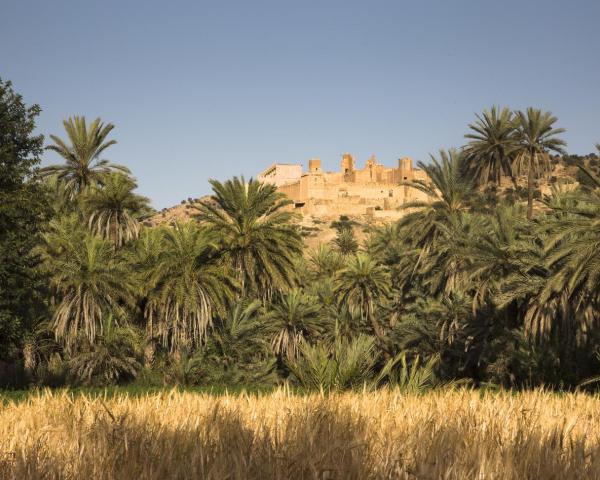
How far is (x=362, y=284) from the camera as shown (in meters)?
30.4

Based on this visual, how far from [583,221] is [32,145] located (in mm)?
14586

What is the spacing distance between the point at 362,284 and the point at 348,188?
67.3 meters

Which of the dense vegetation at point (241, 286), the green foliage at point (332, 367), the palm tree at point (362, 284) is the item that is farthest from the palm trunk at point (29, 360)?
the green foliage at point (332, 367)

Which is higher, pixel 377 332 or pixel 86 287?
pixel 86 287

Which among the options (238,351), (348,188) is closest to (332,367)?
(238,351)

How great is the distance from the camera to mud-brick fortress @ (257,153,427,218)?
9250 centimetres

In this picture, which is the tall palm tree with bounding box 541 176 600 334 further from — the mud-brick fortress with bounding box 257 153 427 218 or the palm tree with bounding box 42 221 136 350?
the mud-brick fortress with bounding box 257 153 427 218

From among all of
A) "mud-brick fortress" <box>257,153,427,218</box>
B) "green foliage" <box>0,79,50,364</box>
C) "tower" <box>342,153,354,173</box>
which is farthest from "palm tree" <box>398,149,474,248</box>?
"tower" <box>342,153,354,173</box>

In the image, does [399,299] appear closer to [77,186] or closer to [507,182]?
[77,186]

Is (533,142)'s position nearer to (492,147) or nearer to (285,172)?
(492,147)

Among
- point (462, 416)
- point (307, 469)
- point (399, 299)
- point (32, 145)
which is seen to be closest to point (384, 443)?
point (307, 469)

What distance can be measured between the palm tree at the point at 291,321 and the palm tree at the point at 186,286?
3436mm

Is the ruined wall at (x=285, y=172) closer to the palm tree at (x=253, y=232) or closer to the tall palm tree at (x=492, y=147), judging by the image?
the tall palm tree at (x=492, y=147)

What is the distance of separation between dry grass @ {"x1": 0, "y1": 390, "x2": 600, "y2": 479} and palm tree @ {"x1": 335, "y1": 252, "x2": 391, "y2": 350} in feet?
72.9
